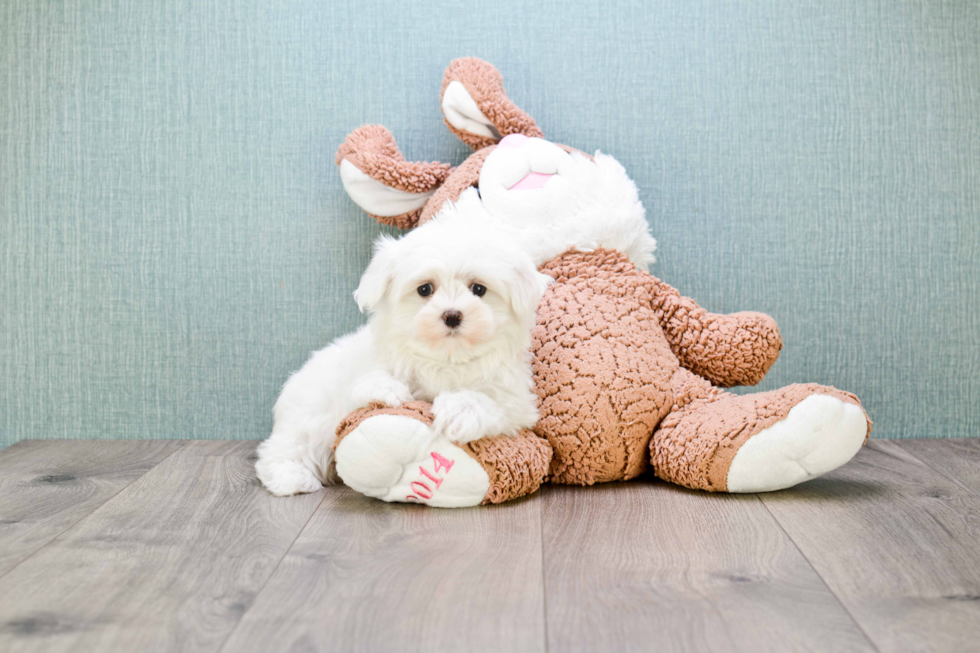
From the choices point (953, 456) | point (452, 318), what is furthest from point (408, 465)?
point (953, 456)

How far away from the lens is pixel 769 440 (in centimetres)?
132

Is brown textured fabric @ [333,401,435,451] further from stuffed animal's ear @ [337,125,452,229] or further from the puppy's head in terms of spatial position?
stuffed animal's ear @ [337,125,452,229]

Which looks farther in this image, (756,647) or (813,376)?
(813,376)

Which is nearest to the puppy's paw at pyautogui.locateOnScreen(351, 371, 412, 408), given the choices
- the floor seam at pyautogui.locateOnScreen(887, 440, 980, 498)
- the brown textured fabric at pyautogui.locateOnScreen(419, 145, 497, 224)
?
the brown textured fabric at pyautogui.locateOnScreen(419, 145, 497, 224)

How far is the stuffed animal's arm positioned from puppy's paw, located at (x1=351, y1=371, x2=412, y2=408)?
59 centimetres

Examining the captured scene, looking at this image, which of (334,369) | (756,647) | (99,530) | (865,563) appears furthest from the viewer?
(334,369)

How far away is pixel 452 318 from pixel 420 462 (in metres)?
0.25

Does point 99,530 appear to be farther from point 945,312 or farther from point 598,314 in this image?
point 945,312

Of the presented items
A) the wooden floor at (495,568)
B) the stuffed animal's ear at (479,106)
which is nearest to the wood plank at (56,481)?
the wooden floor at (495,568)

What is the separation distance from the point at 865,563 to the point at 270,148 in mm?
1501

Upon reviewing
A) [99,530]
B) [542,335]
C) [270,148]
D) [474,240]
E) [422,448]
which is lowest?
[99,530]

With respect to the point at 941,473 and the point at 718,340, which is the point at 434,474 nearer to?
the point at 718,340

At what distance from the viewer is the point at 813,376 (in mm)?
1886

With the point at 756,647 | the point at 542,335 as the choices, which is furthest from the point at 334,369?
the point at 756,647
